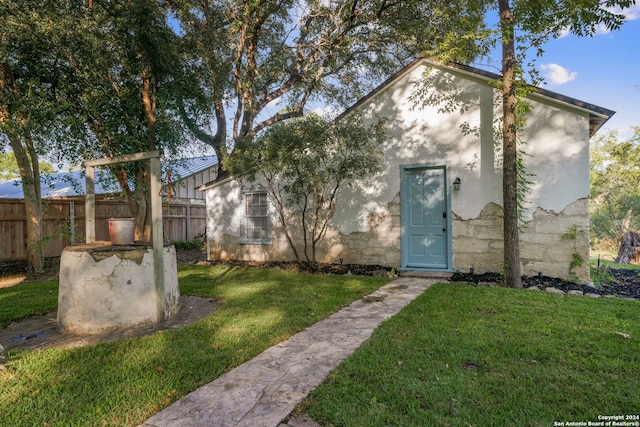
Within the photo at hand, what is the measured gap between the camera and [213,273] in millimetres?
7297

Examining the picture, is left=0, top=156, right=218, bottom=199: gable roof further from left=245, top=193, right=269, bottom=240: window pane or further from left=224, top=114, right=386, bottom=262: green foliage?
left=224, top=114, right=386, bottom=262: green foliage

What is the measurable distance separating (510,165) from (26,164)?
976 centimetres

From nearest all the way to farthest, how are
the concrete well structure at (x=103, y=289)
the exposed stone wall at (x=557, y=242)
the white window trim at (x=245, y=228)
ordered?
the concrete well structure at (x=103, y=289) → the exposed stone wall at (x=557, y=242) → the white window trim at (x=245, y=228)

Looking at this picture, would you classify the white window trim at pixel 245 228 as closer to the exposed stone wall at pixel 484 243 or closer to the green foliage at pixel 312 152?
the exposed stone wall at pixel 484 243

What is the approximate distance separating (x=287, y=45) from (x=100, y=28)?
5.47 metres

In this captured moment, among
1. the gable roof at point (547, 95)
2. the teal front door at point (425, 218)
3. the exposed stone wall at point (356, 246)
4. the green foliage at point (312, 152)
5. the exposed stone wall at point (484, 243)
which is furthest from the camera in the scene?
the exposed stone wall at point (356, 246)

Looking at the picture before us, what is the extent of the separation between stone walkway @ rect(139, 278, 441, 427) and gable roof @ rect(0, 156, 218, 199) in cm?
579

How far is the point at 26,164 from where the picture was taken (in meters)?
7.23

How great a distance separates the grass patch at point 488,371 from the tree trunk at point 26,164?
7343mm

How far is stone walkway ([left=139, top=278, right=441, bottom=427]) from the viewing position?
2.01m

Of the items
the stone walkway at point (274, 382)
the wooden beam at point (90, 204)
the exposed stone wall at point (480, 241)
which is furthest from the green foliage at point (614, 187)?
the wooden beam at point (90, 204)

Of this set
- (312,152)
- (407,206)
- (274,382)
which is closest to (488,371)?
(274,382)

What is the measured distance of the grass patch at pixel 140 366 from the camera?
214 cm

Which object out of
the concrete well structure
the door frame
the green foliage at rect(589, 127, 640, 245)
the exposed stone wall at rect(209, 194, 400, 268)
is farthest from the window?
the green foliage at rect(589, 127, 640, 245)
